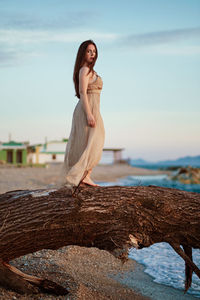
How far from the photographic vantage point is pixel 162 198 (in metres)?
4.32

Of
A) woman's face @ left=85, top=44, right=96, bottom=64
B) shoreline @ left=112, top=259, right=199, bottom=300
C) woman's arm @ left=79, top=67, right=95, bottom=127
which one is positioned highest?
woman's face @ left=85, top=44, right=96, bottom=64

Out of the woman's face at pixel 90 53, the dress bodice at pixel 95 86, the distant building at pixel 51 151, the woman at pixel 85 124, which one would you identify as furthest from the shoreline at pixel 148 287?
the distant building at pixel 51 151

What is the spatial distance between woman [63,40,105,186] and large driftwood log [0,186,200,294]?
59 centimetres

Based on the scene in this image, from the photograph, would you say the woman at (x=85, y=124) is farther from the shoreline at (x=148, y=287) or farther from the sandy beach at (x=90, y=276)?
the shoreline at (x=148, y=287)

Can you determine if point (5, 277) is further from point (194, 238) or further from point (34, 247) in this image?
point (194, 238)

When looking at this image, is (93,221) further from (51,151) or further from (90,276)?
(51,151)

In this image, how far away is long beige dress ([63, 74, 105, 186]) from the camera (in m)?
4.87

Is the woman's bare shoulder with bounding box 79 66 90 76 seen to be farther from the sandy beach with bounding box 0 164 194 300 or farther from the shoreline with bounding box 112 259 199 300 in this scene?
the shoreline with bounding box 112 259 199 300

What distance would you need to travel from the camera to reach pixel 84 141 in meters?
4.98

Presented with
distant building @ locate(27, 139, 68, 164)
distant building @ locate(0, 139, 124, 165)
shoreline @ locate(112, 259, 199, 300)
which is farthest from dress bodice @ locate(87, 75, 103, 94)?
distant building @ locate(27, 139, 68, 164)

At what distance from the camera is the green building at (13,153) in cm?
3675

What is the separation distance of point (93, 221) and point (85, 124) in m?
1.41

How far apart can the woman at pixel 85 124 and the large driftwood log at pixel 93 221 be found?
592 mm

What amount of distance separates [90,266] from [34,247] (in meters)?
1.91
